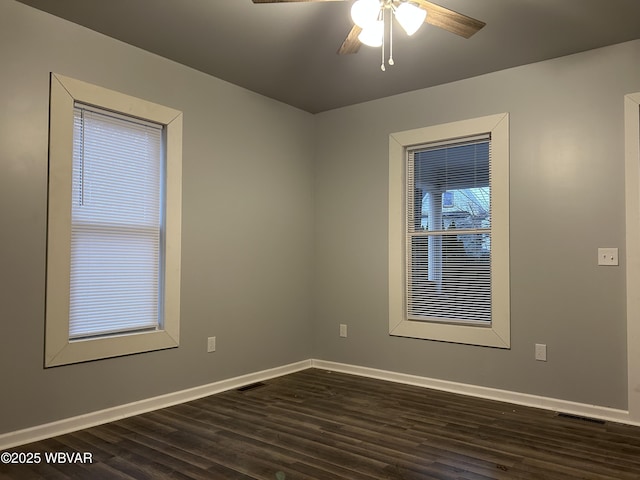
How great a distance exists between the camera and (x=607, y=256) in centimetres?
324

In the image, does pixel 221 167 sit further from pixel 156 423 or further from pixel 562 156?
pixel 562 156

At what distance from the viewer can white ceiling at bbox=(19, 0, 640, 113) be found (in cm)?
277

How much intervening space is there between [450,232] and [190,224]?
213cm

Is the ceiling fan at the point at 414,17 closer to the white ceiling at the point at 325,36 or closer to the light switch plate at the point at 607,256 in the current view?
the white ceiling at the point at 325,36

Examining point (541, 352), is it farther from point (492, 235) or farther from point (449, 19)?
point (449, 19)

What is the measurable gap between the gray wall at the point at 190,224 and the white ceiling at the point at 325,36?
223mm

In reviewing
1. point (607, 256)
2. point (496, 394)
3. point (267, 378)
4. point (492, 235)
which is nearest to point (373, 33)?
point (492, 235)

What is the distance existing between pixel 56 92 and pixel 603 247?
3.72 metres

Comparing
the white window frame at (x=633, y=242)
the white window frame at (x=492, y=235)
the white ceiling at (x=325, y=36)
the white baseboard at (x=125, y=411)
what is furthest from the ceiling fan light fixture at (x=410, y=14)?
the white baseboard at (x=125, y=411)

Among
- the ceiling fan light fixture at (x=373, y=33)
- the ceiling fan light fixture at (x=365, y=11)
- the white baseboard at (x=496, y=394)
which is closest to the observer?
the ceiling fan light fixture at (x=365, y=11)

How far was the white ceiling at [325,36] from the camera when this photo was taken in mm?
2773

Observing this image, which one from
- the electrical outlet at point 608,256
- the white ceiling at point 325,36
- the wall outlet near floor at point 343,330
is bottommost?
the wall outlet near floor at point 343,330

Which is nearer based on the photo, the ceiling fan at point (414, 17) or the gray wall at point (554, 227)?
the ceiling fan at point (414, 17)

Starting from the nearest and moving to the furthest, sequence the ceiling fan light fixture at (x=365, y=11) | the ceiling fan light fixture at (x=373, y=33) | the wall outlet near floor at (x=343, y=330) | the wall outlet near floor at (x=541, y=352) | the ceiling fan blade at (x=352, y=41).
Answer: the ceiling fan light fixture at (x=365, y=11) → the ceiling fan light fixture at (x=373, y=33) → the ceiling fan blade at (x=352, y=41) → the wall outlet near floor at (x=541, y=352) → the wall outlet near floor at (x=343, y=330)
